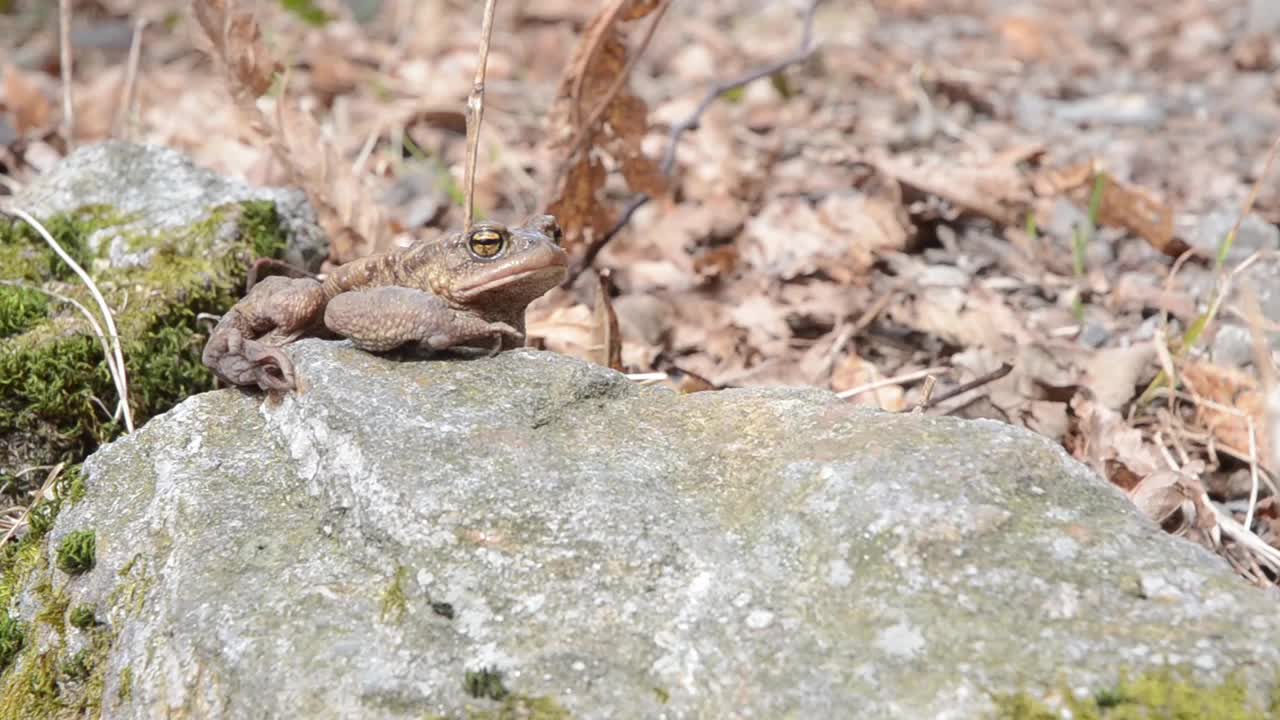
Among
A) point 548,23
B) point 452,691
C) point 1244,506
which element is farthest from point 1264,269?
point 548,23

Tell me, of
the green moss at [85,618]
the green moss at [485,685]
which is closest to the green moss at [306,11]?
the green moss at [85,618]

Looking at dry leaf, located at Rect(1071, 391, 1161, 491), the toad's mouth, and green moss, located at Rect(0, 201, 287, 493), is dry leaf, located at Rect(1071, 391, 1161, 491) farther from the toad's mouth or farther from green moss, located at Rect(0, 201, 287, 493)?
green moss, located at Rect(0, 201, 287, 493)

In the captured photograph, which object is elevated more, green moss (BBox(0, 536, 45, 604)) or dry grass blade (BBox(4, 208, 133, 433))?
dry grass blade (BBox(4, 208, 133, 433))

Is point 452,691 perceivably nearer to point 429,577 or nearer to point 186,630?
point 429,577

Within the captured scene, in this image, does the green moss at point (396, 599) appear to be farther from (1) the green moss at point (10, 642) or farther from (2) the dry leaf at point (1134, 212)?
(2) the dry leaf at point (1134, 212)

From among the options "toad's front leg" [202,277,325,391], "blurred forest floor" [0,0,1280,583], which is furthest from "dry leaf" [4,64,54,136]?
"toad's front leg" [202,277,325,391]

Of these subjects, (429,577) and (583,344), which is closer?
(429,577)
